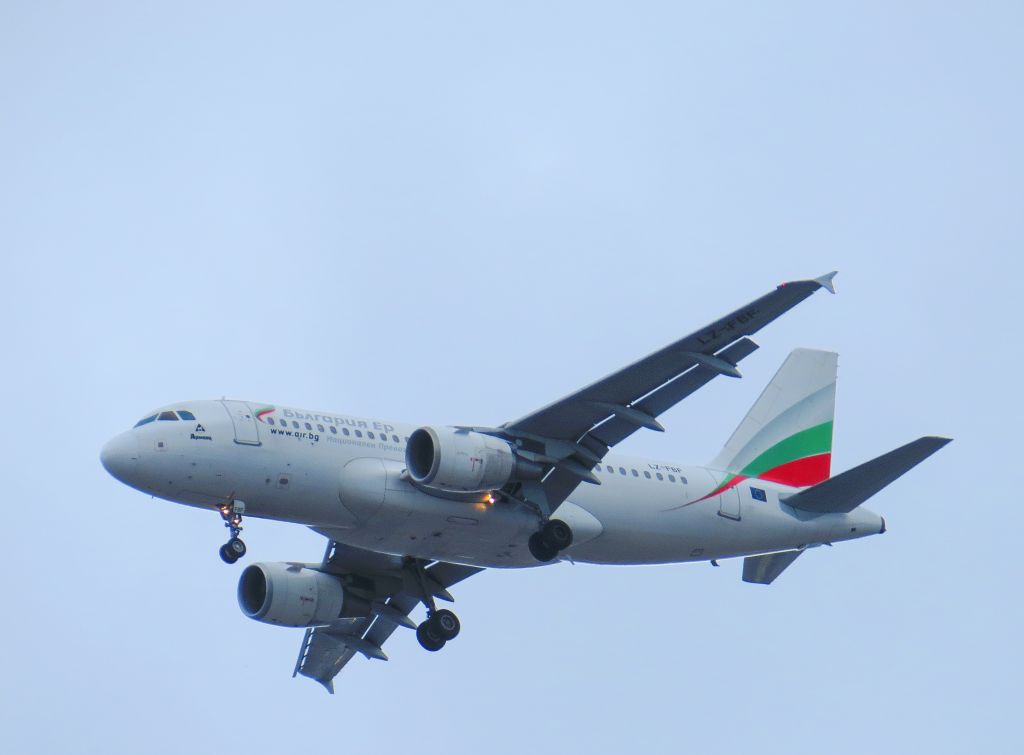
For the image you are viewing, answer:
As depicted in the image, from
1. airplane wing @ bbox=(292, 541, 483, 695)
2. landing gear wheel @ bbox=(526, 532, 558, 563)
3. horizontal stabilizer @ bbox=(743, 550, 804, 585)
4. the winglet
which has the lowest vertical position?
airplane wing @ bbox=(292, 541, 483, 695)

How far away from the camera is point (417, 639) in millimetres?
37750

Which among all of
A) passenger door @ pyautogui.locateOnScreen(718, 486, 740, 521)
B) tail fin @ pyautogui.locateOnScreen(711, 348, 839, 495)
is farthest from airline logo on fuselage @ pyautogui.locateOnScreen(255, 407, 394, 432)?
tail fin @ pyautogui.locateOnScreen(711, 348, 839, 495)

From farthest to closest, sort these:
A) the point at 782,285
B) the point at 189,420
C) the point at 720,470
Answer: the point at 720,470, the point at 189,420, the point at 782,285

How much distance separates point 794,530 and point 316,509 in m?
11.9

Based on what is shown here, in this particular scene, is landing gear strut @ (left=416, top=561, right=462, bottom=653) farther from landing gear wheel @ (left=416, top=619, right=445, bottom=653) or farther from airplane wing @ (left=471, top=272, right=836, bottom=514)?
airplane wing @ (left=471, top=272, right=836, bottom=514)

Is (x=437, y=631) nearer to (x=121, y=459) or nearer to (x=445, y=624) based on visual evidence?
(x=445, y=624)

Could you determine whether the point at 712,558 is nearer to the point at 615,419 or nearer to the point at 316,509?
the point at 615,419


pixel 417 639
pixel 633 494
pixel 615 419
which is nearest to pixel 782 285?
pixel 615 419

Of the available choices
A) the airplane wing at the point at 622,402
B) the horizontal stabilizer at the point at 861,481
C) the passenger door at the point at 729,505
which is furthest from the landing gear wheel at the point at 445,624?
Result: the horizontal stabilizer at the point at 861,481

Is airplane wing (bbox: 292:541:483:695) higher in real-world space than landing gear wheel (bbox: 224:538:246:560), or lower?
lower

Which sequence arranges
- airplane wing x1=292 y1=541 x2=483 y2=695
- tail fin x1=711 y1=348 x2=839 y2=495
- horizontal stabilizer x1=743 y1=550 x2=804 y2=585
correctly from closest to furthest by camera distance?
horizontal stabilizer x1=743 y1=550 x2=804 y2=585 < airplane wing x1=292 y1=541 x2=483 y2=695 < tail fin x1=711 y1=348 x2=839 y2=495

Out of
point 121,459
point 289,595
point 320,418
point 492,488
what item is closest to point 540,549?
point 492,488

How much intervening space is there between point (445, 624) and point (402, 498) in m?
5.45

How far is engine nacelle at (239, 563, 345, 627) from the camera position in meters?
38.4
